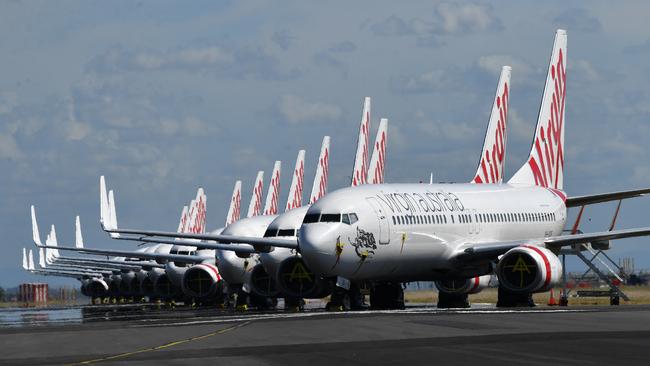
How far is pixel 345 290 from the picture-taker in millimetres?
47656

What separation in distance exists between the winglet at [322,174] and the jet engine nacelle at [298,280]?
80.6ft

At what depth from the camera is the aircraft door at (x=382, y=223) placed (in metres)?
44.8

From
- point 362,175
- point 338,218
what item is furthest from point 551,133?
point 338,218

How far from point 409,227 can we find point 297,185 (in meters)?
34.6

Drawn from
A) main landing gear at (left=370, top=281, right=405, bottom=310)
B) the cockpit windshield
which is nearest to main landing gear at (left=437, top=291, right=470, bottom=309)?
main landing gear at (left=370, top=281, right=405, bottom=310)

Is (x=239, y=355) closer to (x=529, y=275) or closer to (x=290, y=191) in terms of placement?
(x=529, y=275)

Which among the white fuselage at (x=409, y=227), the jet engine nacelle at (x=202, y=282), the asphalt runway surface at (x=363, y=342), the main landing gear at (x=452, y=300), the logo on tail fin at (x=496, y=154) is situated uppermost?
the logo on tail fin at (x=496, y=154)

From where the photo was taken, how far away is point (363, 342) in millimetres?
26375

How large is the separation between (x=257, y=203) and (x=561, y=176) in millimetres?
32132

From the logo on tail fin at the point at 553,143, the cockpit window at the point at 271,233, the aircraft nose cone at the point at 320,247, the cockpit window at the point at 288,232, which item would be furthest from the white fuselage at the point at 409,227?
the cockpit window at the point at 271,233

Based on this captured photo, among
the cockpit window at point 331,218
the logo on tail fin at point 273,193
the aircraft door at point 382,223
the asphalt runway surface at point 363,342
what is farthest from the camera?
the logo on tail fin at point 273,193

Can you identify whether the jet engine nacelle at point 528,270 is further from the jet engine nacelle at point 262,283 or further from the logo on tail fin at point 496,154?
the logo on tail fin at point 496,154

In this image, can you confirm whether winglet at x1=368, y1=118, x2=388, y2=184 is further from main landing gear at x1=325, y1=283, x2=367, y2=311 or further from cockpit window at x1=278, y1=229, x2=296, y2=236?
main landing gear at x1=325, y1=283, x2=367, y2=311

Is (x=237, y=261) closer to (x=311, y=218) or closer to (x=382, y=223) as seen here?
(x=311, y=218)
